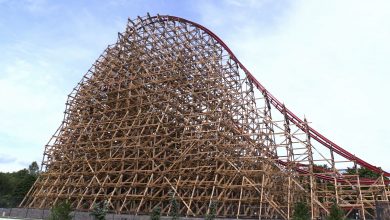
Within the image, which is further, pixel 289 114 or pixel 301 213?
pixel 289 114

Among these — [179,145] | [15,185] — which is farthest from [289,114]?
[15,185]

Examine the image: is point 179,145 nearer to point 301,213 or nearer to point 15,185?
point 301,213

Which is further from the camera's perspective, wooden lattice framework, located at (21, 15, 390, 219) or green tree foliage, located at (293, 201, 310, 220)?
wooden lattice framework, located at (21, 15, 390, 219)

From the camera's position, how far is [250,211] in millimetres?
24734

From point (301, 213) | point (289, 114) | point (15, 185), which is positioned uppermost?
point (289, 114)

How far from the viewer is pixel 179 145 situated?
2708cm

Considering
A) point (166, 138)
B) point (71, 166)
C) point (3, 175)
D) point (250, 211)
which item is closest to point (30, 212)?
point (71, 166)

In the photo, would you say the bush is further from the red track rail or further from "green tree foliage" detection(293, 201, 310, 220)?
the red track rail

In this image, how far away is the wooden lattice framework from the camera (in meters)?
22.9

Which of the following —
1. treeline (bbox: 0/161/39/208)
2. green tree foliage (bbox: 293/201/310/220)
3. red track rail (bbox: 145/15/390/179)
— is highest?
red track rail (bbox: 145/15/390/179)

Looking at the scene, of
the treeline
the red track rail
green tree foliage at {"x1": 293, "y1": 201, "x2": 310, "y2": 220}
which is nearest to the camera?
green tree foliage at {"x1": 293, "y1": 201, "x2": 310, "y2": 220}

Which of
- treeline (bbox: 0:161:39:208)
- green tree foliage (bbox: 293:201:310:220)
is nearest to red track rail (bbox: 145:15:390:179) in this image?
green tree foliage (bbox: 293:201:310:220)

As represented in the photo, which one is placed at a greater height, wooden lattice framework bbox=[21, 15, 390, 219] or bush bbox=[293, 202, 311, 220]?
wooden lattice framework bbox=[21, 15, 390, 219]

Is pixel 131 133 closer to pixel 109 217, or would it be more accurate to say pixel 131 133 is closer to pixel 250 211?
pixel 109 217
